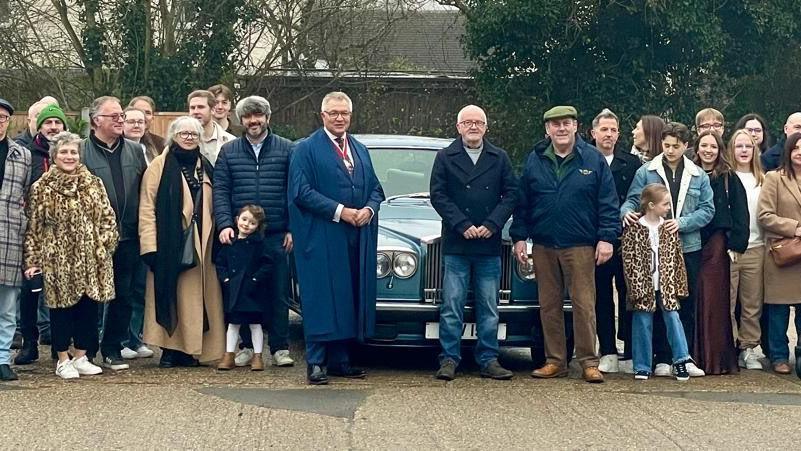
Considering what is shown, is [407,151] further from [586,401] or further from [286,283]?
[586,401]

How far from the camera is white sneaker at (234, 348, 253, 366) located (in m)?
9.71

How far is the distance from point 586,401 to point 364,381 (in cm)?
164

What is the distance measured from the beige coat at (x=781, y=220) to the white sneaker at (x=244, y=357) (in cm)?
406

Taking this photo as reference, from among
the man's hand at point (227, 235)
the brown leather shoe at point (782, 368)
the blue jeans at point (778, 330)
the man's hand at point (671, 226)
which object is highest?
the man's hand at point (671, 226)

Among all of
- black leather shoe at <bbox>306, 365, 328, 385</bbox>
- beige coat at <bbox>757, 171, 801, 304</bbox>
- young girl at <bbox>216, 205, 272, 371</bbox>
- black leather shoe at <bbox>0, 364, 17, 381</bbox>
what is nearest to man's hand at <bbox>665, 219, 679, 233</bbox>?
beige coat at <bbox>757, 171, 801, 304</bbox>

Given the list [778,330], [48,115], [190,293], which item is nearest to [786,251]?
[778,330]

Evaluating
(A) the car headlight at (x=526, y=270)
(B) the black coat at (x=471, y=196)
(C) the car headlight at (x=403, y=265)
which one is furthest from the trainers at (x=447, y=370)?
(A) the car headlight at (x=526, y=270)

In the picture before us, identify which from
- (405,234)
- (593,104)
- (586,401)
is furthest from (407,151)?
(593,104)

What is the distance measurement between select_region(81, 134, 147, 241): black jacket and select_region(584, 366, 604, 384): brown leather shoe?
138 inches

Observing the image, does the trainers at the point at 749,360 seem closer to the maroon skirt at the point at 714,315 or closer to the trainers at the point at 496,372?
the maroon skirt at the point at 714,315

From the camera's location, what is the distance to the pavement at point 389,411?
7.31 m

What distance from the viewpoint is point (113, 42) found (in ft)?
71.8

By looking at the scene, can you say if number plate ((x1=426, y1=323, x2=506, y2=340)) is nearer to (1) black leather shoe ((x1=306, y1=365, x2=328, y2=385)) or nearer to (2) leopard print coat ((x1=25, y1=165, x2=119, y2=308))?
(1) black leather shoe ((x1=306, y1=365, x2=328, y2=385))

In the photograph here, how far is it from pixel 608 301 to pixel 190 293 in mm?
3166
